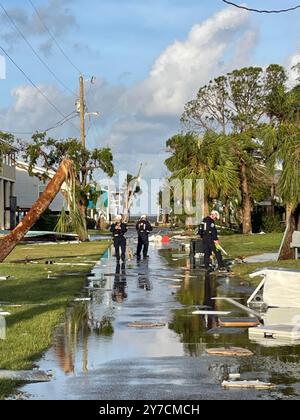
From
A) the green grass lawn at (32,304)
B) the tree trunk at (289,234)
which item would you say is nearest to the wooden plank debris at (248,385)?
the green grass lawn at (32,304)

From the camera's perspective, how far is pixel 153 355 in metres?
9.10

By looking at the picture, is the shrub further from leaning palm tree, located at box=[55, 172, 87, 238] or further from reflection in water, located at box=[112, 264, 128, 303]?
leaning palm tree, located at box=[55, 172, 87, 238]

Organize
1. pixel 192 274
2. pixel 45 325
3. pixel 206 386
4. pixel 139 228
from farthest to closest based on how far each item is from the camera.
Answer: pixel 139 228, pixel 192 274, pixel 45 325, pixel 206 386

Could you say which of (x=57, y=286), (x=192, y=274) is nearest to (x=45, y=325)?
(x=57, y=286)

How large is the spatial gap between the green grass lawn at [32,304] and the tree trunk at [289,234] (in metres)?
5.81

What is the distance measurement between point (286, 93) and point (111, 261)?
329 inches

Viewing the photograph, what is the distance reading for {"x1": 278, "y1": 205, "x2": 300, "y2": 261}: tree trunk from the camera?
895 inches

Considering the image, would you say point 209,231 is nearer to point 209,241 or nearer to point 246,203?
point 209,241

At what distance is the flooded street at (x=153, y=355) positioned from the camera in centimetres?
719

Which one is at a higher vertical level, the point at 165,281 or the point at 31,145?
the point at 31,145

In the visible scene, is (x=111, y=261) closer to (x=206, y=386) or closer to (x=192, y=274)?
(x=192, y=274)

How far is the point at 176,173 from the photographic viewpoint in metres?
46.1

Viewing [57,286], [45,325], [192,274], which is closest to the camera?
[45,325]

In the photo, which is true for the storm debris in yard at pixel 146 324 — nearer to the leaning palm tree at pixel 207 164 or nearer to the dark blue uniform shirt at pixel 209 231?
the dark blue uniform shirt at pixel 209 231
